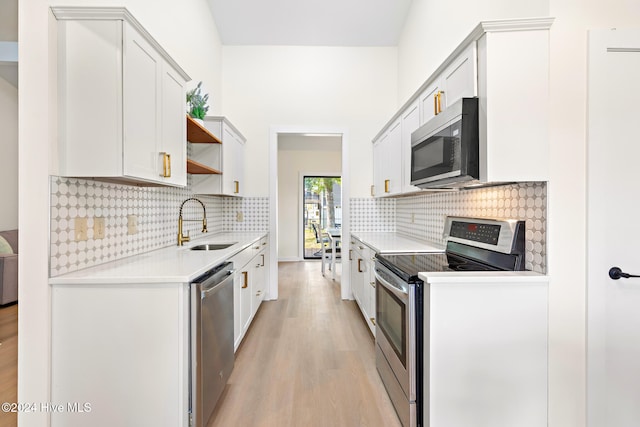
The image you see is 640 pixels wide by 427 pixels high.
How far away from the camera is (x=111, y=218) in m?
1.87

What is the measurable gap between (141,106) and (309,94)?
2.88 metres

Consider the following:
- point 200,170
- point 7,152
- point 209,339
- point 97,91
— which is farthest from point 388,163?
point 7,152

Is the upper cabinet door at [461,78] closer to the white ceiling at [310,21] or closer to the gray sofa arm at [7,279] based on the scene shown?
the white ceiling at [310,21]

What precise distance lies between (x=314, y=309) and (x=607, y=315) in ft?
9.16

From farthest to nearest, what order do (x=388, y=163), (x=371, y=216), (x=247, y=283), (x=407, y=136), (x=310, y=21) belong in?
1. (x=371, y=216)
2. (x=310, y=21)
3. (x=388, y=163)
4. (x=247, y=283)
5. (x=407, y=136)

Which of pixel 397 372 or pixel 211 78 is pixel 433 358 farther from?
pixel 211 78

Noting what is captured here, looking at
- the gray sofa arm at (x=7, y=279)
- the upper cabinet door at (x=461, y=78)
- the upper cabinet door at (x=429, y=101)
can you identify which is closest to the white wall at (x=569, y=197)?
the upper cabinet door at (x=461, y=78)

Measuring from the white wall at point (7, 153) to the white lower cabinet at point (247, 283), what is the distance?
3.37 metres

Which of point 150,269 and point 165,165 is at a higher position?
point 165,165

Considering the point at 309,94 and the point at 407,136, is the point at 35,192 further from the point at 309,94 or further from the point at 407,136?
the point at 309,94

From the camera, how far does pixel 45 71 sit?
1.41 metres

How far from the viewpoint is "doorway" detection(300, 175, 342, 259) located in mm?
7598

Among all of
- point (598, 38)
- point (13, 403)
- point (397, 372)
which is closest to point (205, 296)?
point (397, 372)

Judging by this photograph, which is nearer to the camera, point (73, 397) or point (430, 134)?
point (73, 397)
